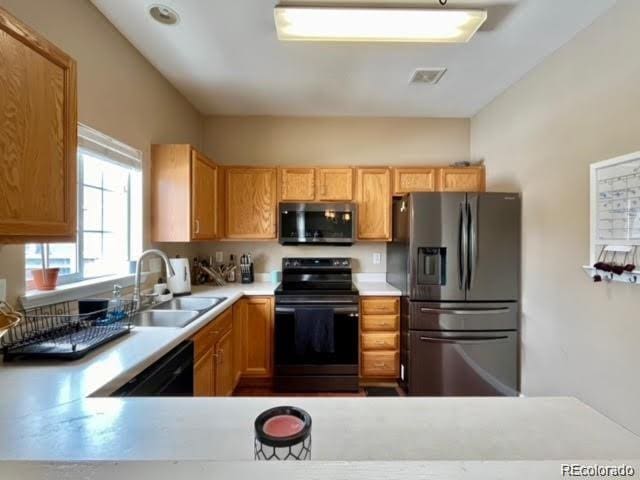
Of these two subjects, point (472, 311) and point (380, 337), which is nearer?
point (472, 311)

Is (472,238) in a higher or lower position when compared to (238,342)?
higher

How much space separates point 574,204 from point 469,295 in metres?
0.94

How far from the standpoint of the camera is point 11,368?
1098 millimetres

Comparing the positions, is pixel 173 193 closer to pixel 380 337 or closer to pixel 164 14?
pixel 164 14

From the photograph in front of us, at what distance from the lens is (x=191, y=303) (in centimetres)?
233

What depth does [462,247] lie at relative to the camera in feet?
8.10

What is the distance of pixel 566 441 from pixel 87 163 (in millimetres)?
2496

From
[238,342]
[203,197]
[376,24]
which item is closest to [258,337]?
[238,342]

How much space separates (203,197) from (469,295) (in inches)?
93.1

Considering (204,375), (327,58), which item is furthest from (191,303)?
(327,58)

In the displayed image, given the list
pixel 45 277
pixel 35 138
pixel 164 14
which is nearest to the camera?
pixel 35 138

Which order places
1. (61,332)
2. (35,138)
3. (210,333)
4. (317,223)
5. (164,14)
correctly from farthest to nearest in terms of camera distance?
(317,223) → (210,333) → (164,14) → (61,332) → (35,138)

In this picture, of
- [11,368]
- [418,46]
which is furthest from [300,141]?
[11,368]

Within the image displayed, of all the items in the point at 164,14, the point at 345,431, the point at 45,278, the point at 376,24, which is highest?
the point at 164,14
